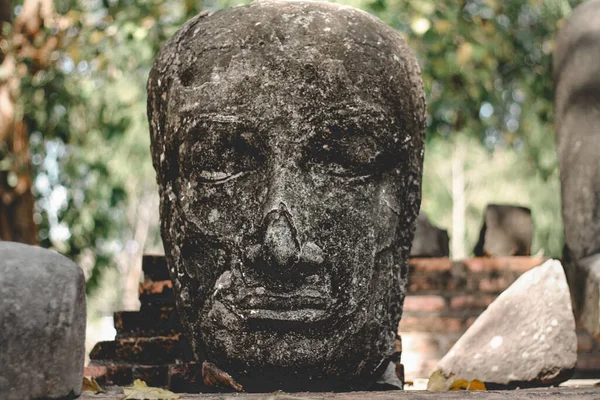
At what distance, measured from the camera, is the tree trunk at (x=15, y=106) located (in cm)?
475

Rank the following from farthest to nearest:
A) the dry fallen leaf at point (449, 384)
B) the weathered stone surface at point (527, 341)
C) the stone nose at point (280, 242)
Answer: the weathered stone surface at point (527, 341)
the dry fallen leaf at point (449, 384)
the stone nose at point (280, 242)

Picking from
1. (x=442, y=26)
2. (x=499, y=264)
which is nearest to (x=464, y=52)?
(x=442, y=26)

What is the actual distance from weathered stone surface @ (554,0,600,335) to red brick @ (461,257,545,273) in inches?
50.7

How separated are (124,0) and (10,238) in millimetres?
1638

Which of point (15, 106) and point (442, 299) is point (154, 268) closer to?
point (442, 299)

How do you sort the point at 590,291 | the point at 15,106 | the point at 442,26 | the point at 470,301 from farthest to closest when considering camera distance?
the point at 15,106
the point at 470,301
the point at 442,26
the point at 590,291

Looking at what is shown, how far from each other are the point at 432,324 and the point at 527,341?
2.11 metres

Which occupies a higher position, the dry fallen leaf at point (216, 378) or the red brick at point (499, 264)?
the dry fallen leaf at point (216, 378)

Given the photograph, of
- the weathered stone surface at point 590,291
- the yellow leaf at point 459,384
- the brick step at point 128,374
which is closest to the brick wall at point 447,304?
the weathered stone surface at point 590,291

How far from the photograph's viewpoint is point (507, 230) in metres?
4.92

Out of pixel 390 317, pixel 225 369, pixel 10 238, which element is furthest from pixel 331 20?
pixel 10 238

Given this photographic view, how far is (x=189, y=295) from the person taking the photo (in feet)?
7.54

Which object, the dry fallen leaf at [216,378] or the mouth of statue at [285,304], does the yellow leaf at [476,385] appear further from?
the dry fallen leaf at [216,378]

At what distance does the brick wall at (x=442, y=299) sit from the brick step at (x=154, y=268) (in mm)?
1850
